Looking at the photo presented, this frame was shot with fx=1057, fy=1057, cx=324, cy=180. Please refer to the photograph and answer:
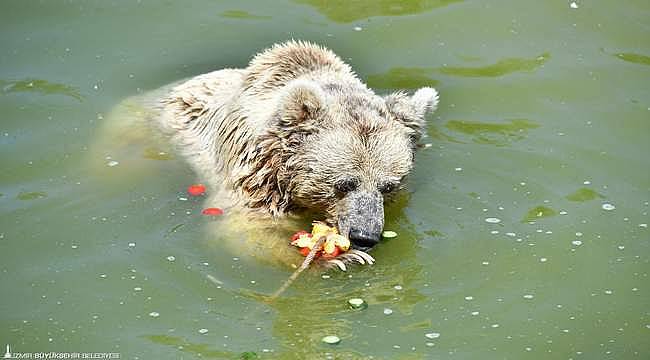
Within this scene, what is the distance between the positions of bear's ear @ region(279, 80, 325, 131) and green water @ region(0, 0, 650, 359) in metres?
1.01

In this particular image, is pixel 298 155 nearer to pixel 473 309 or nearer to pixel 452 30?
pixel 473 309

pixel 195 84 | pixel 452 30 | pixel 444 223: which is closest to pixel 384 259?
pixel 444 223

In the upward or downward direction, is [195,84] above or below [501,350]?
above

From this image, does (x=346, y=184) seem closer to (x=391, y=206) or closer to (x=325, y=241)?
(x=325, y=241)

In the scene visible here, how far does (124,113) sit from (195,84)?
0.69 metres

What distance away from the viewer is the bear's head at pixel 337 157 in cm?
729

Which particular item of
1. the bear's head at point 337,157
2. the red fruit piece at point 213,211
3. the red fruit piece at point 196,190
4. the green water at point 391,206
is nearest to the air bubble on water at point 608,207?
the green water at point 391,206

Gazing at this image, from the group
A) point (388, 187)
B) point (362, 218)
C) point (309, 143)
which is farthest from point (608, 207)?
point (309, 143)

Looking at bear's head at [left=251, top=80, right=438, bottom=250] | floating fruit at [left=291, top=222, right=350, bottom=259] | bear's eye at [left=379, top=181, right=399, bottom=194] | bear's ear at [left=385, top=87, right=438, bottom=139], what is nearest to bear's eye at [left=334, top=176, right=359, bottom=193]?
bear's head at [left=251, top=80, right=438, bottom=250]

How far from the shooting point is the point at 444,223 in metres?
7.83

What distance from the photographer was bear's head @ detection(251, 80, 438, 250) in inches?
287

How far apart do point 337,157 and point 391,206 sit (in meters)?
0.93

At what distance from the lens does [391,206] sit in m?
8.04

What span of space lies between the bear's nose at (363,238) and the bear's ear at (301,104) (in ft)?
2.67
